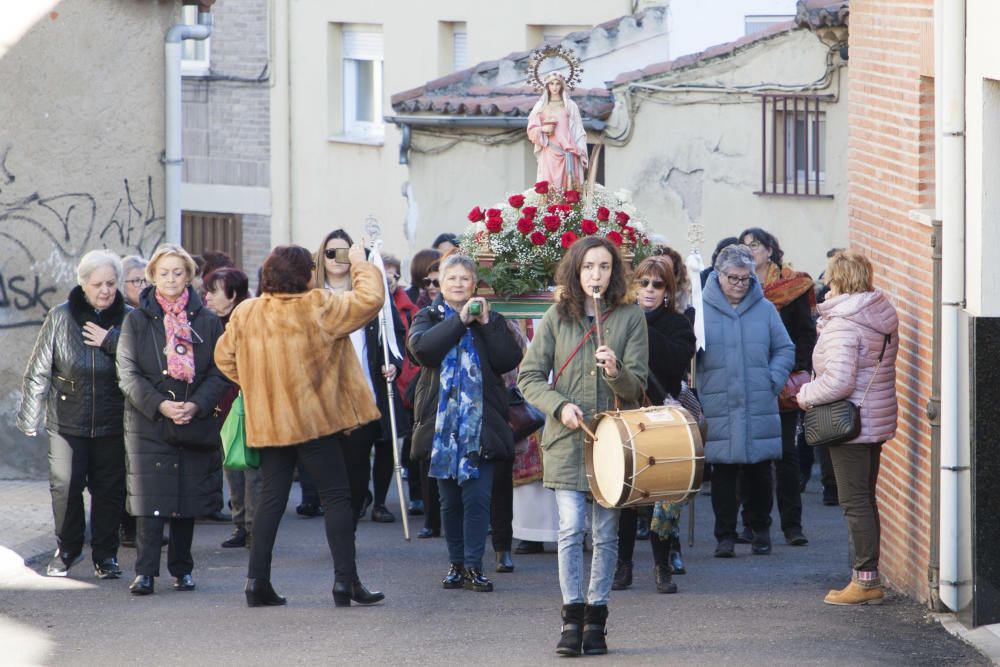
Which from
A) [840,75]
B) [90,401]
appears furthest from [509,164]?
[90,401]

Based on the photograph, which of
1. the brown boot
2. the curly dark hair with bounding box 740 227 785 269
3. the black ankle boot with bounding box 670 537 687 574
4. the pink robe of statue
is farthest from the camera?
the pink robe of statue

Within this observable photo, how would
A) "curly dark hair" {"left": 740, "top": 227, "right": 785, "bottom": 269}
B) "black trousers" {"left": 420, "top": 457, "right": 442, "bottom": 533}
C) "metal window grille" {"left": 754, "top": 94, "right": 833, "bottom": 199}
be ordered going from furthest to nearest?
1. "metal window grille" {"left": 754, "top": 94, "right": 833, "bottom": 199}
2. "curly dark hair" {"left": 740, "top": 227, "right": 785, "bottom": 269}
3. "black trousers" {"left": 420, "top": 457, "right": 442, "bottom": 533}

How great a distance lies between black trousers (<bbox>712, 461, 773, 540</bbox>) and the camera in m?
11.4

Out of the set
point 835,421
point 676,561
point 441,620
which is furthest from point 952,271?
point 441,620

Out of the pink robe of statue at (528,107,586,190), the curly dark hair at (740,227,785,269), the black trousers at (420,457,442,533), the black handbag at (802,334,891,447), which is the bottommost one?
the black trousers at (420,457,442,533)

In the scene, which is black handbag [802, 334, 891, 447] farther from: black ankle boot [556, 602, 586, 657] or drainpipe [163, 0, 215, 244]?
drainpipe [163, 0, 215, 244]

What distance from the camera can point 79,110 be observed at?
562 inches

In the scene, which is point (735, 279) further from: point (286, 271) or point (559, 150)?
point (286, 271)

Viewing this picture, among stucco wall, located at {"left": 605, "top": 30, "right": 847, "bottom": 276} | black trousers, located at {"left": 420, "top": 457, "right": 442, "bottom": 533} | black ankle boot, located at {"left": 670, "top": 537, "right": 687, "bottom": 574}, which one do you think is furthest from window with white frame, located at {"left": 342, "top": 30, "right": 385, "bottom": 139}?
black ankle boot, located at {"left": 670, "top": 537, "right": 687, "bottom": 574}

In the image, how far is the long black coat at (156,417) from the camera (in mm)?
10133

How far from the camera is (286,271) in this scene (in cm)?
960

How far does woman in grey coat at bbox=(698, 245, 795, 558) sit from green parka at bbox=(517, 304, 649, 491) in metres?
2.54

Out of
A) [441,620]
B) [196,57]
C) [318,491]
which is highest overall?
[196,57]

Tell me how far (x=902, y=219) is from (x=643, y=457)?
2543mm
